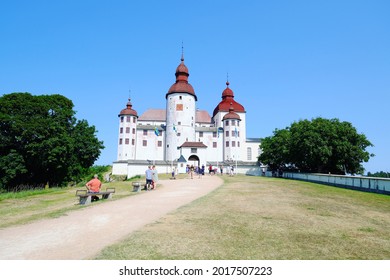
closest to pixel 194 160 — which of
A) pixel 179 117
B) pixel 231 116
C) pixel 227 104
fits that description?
pixel 179 117

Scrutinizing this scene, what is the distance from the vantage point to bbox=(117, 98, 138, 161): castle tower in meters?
58.0

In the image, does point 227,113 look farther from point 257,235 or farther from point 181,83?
point 257,235

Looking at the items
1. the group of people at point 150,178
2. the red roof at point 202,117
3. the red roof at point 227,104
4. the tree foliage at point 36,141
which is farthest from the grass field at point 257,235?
the red roof at point 202,117

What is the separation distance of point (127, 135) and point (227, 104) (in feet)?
87.9

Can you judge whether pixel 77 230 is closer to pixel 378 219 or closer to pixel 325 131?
pixel 378 219

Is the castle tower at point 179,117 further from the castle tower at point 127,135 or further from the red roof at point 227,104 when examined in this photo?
the red roof at point 227,104

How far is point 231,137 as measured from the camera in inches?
2339

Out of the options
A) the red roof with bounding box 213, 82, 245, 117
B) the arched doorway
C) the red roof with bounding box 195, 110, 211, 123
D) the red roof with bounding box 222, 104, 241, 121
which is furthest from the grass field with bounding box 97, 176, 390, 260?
the red roof with bounding box 195, 110, 211, 123

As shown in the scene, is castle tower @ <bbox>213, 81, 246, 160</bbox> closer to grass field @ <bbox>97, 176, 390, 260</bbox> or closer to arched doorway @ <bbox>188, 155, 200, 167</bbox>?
arched doorway @ <bbox>188, 155, 200, 167</bbox>

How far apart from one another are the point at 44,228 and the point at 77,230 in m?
1.24

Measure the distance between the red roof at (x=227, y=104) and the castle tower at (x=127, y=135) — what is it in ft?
71.9

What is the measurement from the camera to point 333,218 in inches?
376

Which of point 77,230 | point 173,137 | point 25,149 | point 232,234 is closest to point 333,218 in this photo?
point 232,234

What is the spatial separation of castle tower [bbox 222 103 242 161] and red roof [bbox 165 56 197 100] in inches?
398
